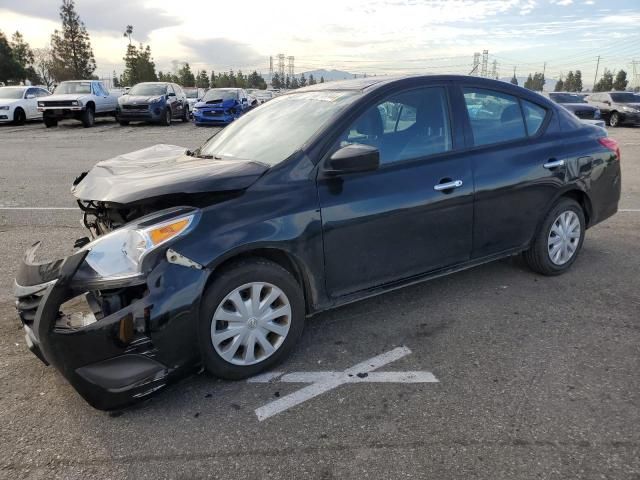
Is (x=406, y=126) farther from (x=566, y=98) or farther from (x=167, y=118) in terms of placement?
(x=566, y=98)

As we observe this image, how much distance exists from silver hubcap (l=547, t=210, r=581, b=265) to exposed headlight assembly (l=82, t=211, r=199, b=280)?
3132mm

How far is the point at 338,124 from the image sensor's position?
132 inches

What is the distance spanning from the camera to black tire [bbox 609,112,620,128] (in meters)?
23.4

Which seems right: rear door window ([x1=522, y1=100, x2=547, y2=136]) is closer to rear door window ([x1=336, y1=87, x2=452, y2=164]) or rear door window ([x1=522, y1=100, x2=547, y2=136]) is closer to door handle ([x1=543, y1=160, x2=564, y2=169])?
door handle ([x1=543, y1=160, x2=564, y2=169])

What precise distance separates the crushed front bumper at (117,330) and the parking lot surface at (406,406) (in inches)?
9.0

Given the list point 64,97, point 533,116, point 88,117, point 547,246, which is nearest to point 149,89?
point 88,117

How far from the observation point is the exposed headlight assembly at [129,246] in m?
2.65

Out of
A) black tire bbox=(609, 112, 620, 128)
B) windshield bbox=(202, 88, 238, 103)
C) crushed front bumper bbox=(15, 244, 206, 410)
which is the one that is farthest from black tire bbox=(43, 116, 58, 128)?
black tire bbox=(609, 112, 620, 128)

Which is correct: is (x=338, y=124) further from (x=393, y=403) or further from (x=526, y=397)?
(x=526, y=397)

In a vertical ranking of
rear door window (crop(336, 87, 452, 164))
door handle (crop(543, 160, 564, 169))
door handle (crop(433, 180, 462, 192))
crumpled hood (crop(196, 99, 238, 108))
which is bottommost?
door handle (crop(433, 180, 462, 192))

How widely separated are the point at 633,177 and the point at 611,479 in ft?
29.1

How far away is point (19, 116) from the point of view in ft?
72.8

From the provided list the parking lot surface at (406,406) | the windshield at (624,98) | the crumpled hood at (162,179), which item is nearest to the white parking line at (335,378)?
the parking lot surface at (406,406)

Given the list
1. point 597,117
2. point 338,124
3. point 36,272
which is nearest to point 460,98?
point 338,124
